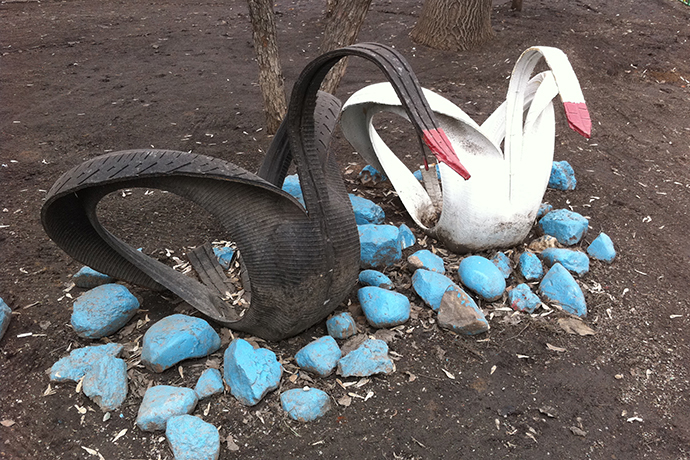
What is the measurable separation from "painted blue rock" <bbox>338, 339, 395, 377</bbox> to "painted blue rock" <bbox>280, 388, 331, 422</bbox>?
176 mm

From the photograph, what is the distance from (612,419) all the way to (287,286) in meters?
1.59

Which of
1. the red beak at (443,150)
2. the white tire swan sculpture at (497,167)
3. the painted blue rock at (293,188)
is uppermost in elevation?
the red beak at (443,150)

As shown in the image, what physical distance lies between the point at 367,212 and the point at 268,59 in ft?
5.74

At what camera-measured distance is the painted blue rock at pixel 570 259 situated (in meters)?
3.27

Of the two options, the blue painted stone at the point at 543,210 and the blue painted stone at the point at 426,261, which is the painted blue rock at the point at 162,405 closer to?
the blue painted stone at the point at 426,261

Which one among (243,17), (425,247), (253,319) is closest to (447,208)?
(425,247)

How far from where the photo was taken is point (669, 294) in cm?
322

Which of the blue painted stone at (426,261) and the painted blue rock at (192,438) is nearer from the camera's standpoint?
the painted blue rock at (192,438)

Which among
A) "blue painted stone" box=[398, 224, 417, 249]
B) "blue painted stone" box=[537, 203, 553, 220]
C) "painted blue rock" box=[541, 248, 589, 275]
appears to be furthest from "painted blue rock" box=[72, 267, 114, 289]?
"blue painted stone" box=[537, 203, 553, 220]

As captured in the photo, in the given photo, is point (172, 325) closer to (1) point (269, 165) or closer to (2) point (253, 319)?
(2) point (253, 319)

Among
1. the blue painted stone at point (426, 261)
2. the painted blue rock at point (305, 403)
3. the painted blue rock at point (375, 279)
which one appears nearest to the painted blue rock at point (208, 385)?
the painted blue rock at point (305, 403)

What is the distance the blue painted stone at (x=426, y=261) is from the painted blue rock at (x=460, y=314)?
314 mm

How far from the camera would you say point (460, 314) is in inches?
112

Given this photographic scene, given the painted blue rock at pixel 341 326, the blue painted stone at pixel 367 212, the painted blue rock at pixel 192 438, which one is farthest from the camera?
the blue painted stone at pixel 367 212
